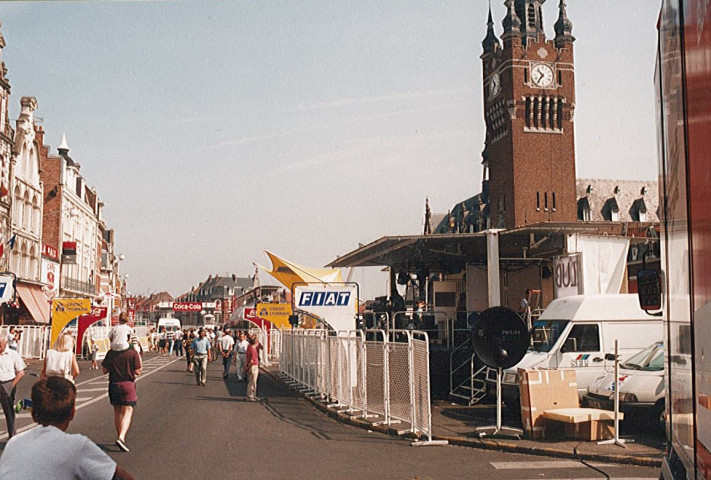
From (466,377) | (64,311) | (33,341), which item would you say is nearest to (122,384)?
(466,377)

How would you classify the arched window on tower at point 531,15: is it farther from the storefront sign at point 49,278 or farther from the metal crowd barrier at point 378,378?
the metal crowd barrier at point 378,378

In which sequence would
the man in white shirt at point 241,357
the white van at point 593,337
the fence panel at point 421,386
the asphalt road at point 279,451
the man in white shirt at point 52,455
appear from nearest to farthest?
the man in white shirt at point 52,455, the asphalt road at point 279,451, the fence panel at point 421,386, the white van at point 593,337, the man in white shirt at point 241,357

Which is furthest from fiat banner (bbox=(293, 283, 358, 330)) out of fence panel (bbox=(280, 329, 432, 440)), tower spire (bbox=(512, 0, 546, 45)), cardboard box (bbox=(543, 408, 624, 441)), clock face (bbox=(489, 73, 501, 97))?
tower spire (bbox=(512, 0, 546, 45))

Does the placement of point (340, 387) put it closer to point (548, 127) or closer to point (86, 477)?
point (86, 477)

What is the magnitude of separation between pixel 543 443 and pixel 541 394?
38.9 inches

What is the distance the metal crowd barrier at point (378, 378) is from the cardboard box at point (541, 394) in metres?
1.59

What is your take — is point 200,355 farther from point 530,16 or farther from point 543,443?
point 530,16

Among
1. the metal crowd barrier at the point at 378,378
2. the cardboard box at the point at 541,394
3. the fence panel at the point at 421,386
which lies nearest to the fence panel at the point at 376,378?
the metal crowd barrier at the point at 378,378

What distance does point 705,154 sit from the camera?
10.7 feet

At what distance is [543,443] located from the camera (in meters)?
12.0

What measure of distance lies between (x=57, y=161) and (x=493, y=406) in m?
49.3

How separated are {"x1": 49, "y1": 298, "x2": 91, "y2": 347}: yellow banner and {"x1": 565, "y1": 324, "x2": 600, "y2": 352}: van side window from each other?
25534 mm

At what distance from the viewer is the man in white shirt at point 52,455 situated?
3.62 m

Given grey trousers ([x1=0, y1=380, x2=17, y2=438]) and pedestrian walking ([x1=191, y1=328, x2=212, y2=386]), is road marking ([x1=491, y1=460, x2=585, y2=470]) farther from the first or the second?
pedestrian walking ([x1=191, y1=328, x2=212, y2=386])
